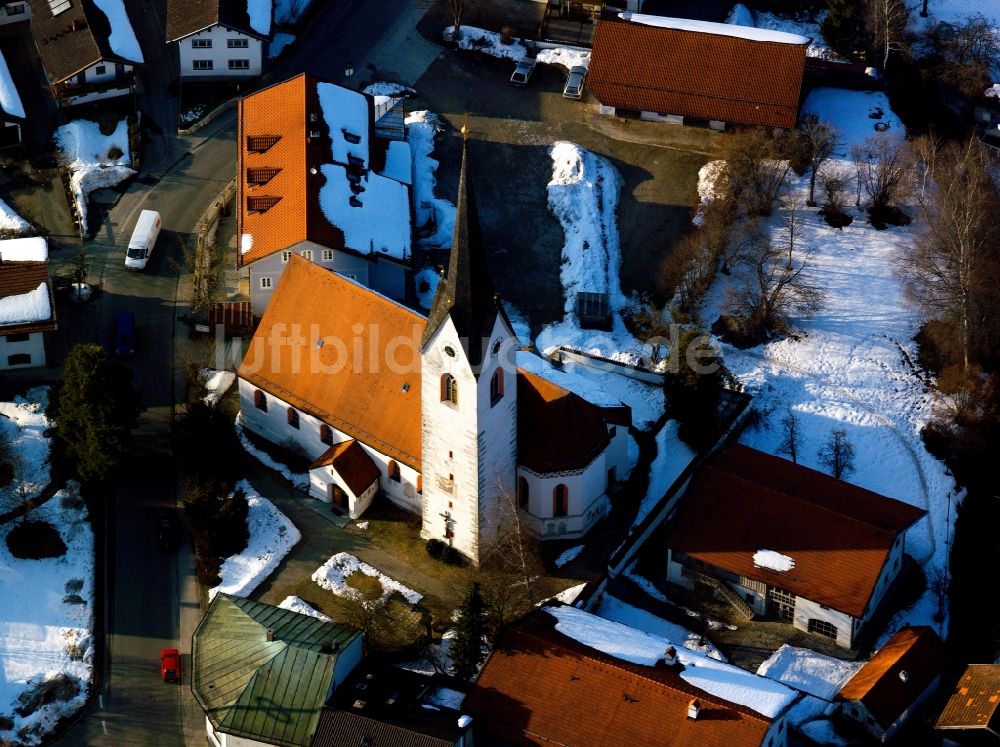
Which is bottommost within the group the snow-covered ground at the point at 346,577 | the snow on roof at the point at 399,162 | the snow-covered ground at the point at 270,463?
the snow-covered ground at the point at 346,577

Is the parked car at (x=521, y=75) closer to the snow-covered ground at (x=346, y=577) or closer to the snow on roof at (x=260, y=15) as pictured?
the snow on roof at (x=260, y=15)

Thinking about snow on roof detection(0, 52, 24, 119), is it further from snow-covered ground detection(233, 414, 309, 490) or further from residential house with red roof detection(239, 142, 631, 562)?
snow-covered ground detection(233, 414, 309, 490)

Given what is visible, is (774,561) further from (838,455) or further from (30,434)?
(30,434)

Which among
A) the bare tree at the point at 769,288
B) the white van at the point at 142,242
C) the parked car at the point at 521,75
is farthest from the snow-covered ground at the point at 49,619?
the parked car at the point at 521,75

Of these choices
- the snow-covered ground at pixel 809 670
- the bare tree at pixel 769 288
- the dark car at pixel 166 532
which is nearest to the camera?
the snow-covered ground at pixel 809 670

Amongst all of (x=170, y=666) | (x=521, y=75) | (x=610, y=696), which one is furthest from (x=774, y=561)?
(x=521, y=75)

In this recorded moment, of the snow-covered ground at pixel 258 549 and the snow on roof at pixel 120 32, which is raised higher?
the snow on roof at pixel 120 32

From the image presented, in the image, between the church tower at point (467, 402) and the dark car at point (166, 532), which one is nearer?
the church tower at point (467, 402)

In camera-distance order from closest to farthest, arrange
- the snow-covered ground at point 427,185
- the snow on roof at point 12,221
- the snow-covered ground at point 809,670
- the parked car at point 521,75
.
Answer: the snow-covered ground at point 809,670 < the snow on roof at point 12,221 < the snow-covered ground at point 427,185 < the parked car at point 521,75
